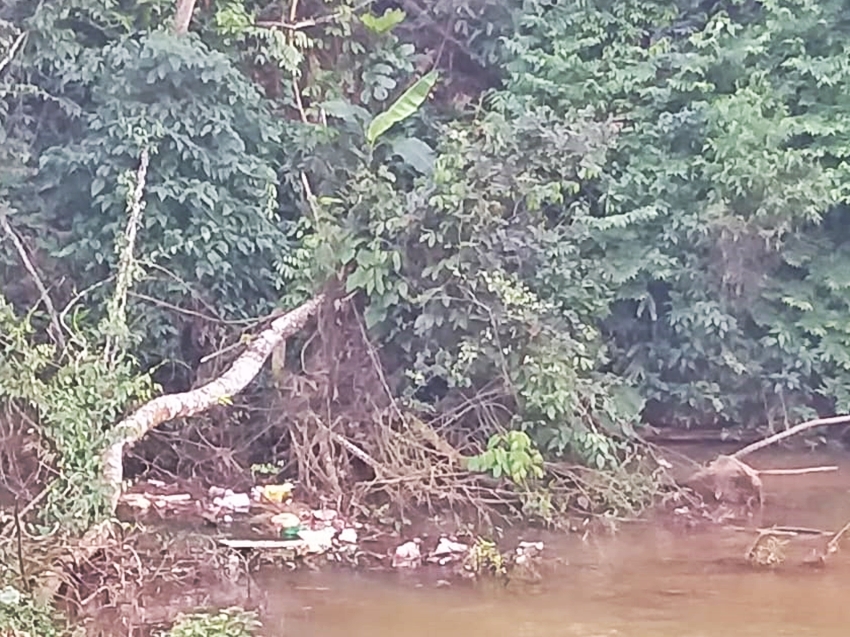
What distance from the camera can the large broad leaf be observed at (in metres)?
9.10

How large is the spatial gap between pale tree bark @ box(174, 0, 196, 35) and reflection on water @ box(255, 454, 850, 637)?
4145 millimetres

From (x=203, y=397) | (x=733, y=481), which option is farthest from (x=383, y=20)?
(x=733, y=481)

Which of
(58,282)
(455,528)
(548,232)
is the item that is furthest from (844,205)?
(58,282)

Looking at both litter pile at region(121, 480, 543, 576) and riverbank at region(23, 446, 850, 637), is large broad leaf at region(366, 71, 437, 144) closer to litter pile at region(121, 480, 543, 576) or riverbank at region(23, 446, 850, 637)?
litter pile at region(121, 480, 543, 576)

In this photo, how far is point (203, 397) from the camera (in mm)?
7816

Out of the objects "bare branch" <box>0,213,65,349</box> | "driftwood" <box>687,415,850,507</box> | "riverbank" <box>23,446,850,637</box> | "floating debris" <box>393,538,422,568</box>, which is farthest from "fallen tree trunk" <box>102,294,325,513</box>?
"driftwood" <box>687,415,850,507</box>

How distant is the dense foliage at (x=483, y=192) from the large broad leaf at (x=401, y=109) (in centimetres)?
2

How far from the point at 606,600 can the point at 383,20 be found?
510 centimetres

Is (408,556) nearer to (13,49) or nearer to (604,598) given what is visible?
(604,598)

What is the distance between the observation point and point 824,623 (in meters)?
6.27

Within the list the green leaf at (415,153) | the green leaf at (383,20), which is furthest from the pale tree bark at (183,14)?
the green leaf at (415,153)

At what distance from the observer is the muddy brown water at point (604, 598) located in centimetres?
622

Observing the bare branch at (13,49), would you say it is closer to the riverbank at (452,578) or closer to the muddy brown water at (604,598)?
the riverbank at (452,578)

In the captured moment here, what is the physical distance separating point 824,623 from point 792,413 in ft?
11.1
